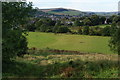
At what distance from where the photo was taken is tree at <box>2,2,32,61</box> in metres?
12.1

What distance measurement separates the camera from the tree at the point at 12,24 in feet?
39.7

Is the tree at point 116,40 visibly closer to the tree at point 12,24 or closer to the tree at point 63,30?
the tree at point 12,24

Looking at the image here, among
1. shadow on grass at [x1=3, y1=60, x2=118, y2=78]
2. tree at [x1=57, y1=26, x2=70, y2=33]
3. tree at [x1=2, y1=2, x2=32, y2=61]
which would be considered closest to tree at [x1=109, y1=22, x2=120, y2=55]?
shadow on grass at [x1=3, y1=60, x2=118, y2=78]

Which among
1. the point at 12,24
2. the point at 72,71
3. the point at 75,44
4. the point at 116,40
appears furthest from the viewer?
the point at 75,44

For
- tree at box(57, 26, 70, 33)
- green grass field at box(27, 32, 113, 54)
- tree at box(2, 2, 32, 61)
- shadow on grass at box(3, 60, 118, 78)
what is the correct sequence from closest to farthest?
shadow on grass at box(3, 60, 118, 78) → tree at box(2, 2, 32, 61) → green grass field at box(27, 32, 113, 54) → tree at box(57, 26, 70, 33)

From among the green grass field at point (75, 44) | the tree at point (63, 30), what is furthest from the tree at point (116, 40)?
the tree at point (63, 30)

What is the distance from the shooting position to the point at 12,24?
13516 millimetres

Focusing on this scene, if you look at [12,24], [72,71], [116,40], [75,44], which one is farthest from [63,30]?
[72,71]

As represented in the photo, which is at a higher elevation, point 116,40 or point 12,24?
point 12,24

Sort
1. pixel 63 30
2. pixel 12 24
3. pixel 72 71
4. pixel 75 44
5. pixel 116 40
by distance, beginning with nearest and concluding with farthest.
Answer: pixel 72 71 → pixel 12 24 → pixel 116 40 → pixel 75 44 → pixel 63 30

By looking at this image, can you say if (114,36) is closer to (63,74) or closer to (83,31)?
(63,74)

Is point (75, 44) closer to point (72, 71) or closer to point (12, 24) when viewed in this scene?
point (12, 24)

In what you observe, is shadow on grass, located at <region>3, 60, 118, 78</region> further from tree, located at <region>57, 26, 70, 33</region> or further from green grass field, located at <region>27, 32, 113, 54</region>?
tree, located at <region>57, 26, 70, 33</region>

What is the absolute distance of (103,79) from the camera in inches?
400
